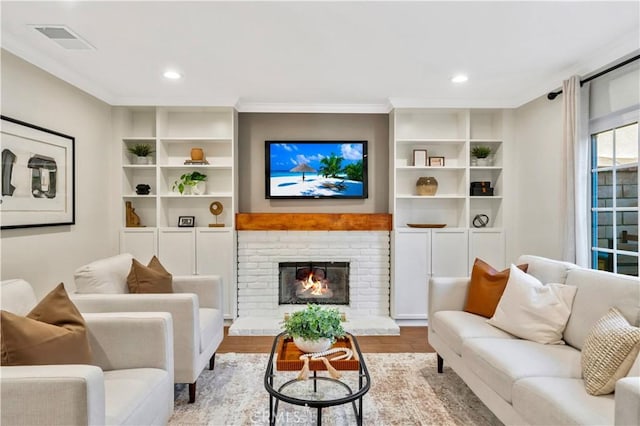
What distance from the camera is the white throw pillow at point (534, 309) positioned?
89.8 inches

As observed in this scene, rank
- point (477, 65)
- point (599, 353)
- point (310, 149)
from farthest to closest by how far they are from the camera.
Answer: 1. point (310, 149)
2. point (477, 65)
3. point (599, 353)

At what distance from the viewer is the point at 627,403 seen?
1295 millimetres

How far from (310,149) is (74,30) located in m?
2.50

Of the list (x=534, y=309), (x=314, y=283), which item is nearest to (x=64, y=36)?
(x=314, y=283)

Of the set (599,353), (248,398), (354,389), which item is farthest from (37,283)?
(599,353)

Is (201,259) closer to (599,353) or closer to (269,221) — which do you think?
(269,221)

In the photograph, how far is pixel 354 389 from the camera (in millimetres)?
2162

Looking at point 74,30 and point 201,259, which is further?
point 201,259

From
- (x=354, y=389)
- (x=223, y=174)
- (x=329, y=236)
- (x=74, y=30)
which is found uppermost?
(x=74, y=30)

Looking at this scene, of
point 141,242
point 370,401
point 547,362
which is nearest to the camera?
point 547,362

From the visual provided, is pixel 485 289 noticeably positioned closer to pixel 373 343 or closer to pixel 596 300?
pixel 596 300

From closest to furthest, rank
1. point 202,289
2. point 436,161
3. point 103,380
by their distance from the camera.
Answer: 1. point 103,380
2. point 202,289
3. point 436,161

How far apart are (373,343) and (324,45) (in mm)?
2670

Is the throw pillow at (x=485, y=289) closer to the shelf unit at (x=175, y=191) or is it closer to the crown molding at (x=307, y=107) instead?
the crown molding at (x=307, y=107)
